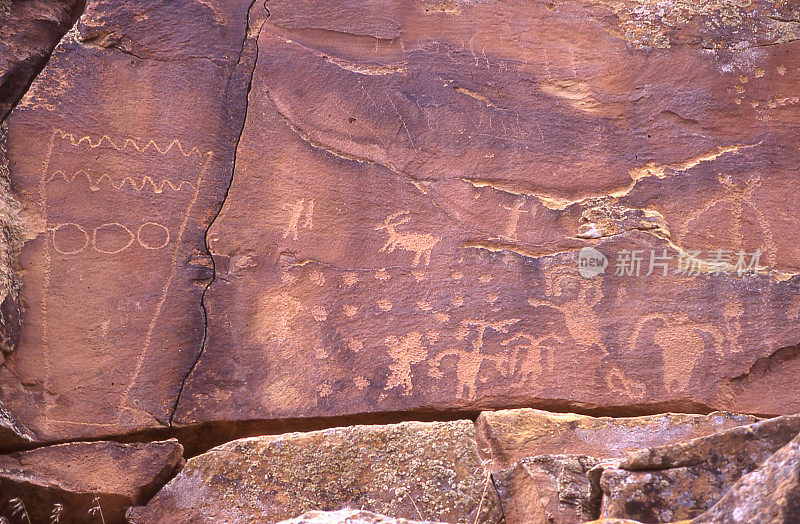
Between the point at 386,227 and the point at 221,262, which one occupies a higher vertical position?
the point at 386,227

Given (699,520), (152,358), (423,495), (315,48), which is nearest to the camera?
(699,520)

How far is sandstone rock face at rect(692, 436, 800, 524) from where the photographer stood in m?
1.19

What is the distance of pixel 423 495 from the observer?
199 centimetres

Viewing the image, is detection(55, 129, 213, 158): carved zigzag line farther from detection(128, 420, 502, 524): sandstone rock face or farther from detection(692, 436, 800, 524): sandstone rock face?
detection(692, 436, 800, 524): sandstone rock face

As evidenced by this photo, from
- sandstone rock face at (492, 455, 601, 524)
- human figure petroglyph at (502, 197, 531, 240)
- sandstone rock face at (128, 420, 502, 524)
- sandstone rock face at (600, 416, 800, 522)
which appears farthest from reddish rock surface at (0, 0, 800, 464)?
sandstone rock face at (600, 416, 800, 522)

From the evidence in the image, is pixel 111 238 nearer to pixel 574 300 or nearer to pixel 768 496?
pixel 574 300

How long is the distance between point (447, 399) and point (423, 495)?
32 centimetres

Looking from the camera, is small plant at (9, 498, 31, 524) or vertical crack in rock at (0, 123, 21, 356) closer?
small plant at (9, 498, 31, 524)

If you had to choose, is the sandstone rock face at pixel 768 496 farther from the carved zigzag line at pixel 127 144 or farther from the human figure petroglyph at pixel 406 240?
the carved zigzag line at pixel 127 144

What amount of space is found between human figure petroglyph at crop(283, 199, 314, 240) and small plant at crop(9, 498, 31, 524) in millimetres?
1179

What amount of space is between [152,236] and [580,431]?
1.61 meters

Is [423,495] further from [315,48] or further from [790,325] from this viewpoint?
[315,48]

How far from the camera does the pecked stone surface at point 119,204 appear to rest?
82.6 inches

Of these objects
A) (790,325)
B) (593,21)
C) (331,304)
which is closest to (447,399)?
(331,304)
